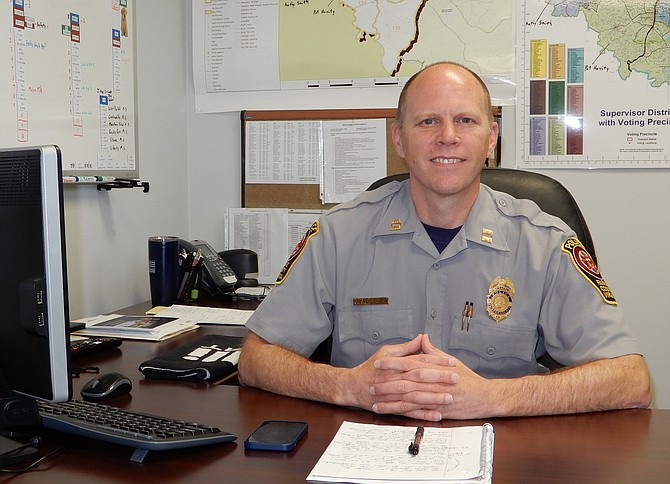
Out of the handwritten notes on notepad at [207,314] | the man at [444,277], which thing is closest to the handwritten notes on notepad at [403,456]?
the man at [444,277]

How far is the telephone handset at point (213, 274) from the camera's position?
2521 mm

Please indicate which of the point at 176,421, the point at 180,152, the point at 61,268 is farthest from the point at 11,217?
the point at 180,152

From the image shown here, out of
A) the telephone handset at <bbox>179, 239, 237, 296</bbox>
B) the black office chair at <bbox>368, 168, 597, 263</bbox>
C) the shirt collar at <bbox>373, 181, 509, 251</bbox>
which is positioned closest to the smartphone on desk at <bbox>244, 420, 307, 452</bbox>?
the shirt collar at <bbox>373, 181, 509, 251</bbox>

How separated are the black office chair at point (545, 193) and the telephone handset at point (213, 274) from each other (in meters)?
1.00

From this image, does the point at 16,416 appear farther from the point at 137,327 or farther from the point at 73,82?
the point at 73,82

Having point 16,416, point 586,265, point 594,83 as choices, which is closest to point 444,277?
point 586,265

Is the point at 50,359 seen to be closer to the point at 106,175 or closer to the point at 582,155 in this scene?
the point at 106,175

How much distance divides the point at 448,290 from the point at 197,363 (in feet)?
1.89

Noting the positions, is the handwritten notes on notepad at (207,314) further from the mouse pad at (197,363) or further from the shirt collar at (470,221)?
the shirt collar at (470,221)

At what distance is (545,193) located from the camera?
1.85m

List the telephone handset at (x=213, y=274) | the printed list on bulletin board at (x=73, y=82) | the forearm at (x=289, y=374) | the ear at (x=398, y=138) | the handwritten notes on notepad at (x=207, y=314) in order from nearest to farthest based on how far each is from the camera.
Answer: the forearm at (x=289, y=374) < the ear at (x=398, y=138) < the printed list on bulletin board at (x=73, y=82) < the handwritten notes on notepad at (x=207, y=314) < the telephone handset at (x=213, y=274)

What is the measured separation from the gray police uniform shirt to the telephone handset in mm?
770

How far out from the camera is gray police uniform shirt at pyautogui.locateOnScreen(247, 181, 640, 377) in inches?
65.9

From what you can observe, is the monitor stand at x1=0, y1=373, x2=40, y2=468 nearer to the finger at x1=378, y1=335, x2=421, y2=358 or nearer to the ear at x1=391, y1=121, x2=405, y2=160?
the finger at x1=378, y1=335, x2=421, y2=358
